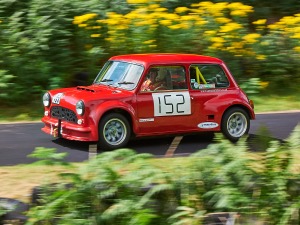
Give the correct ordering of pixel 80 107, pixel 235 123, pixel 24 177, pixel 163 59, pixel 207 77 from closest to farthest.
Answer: pixel 24 177 → pixel 80 107 → pixel 163 59 → pixel 207 77 → pixel 235 123

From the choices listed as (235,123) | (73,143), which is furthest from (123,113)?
(235,123)

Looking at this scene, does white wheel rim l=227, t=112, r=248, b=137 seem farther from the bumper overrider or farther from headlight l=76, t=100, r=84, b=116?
headlight l=76, t=100, r=84, b=116

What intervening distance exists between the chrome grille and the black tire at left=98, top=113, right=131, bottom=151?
0.46 metres

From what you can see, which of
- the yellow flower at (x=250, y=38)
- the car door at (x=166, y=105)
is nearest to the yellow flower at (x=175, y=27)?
the yellow flower at (x=250, y=38)

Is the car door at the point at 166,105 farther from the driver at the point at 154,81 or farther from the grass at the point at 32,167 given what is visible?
the grass at the point at 32,167

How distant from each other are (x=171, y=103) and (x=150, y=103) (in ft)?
1.12

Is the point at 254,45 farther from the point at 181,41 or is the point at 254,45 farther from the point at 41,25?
the point at 41,25

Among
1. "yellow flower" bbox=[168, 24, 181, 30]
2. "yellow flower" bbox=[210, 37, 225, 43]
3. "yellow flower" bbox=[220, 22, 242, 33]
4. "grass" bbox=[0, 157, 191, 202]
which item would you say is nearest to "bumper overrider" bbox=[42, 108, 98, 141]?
"grass" bbox=[0, 157, 191, 202]

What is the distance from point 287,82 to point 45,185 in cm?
1102

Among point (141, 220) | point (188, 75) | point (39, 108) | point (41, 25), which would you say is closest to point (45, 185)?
point (141, 220)

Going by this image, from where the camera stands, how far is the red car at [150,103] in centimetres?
1049

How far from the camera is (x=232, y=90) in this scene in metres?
11.5

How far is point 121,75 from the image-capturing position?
11203mm

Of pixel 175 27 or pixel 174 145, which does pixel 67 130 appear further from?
pixel 175 27
